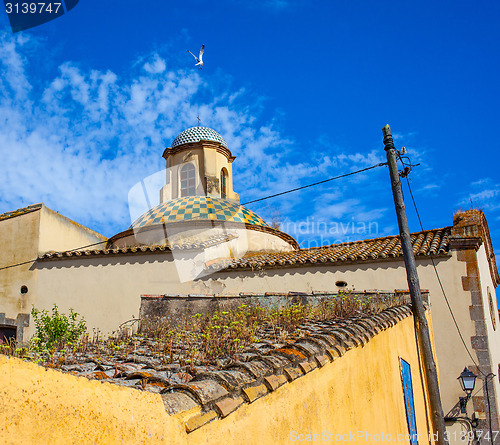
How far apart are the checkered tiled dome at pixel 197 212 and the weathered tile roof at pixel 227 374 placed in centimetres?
1241

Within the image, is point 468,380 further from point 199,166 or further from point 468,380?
point 199,166

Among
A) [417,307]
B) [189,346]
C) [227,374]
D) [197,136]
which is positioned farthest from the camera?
[197,136]

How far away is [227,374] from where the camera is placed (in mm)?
2855

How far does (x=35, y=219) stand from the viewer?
14.8m

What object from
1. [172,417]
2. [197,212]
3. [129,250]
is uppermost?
[197,212]

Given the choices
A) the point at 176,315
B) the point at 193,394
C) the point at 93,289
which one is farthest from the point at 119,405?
the point at 93,289

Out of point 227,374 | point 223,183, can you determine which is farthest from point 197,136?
point 227,374

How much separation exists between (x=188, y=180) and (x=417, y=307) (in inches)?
573

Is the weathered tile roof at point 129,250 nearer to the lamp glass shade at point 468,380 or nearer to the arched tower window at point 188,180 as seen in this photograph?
the arched tower window at point 188,180

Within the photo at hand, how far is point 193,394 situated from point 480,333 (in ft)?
35.8

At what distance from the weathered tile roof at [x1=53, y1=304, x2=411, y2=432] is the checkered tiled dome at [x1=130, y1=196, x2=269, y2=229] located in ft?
40.7

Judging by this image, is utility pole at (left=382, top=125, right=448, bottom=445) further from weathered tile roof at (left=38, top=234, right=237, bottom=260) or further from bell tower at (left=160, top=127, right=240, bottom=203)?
bell tower at (left=160, top=127, right=240, bottom=203)

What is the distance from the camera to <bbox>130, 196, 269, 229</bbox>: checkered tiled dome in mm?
17672

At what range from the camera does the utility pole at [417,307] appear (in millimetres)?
7867
